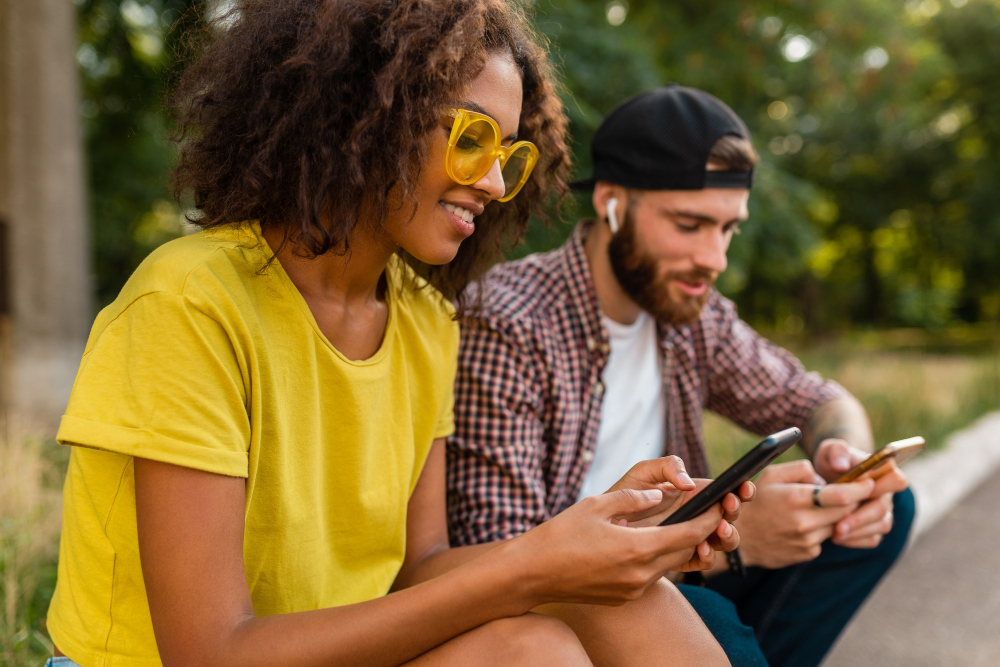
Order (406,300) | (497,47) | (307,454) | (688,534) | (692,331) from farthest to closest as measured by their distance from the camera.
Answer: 1. (692,331)
2. (406,300)
3. (497,47)
4. (307,454)
5. (688,534)

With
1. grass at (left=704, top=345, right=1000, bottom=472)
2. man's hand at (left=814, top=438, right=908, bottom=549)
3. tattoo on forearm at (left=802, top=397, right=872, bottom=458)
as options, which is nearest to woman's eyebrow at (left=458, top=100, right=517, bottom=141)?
man's hand at (left=814, top=438, right=908, bottom=549)

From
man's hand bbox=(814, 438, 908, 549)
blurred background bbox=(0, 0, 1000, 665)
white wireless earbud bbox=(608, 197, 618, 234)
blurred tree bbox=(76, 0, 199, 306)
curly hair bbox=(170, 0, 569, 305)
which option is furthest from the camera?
blurred tree bbox=(76, 0, 199, 306)

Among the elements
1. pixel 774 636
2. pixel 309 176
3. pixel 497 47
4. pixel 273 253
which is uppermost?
pixel 497 47

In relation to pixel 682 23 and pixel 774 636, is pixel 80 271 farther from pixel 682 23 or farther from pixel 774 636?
pixel 682 23

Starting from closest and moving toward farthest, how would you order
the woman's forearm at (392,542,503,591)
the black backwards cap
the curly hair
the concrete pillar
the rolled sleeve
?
1. the curly hair
2. the woman's forearm at (392,542,503,591)
3. the black backwards cap
4. the rolled sleeve
5. the concrete pillar

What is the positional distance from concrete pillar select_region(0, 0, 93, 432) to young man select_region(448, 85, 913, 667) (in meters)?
3.69

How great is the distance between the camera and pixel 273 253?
158 centimetres

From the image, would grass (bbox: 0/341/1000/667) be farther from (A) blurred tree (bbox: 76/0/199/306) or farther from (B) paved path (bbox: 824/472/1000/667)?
(A) blurred tree (bbox: 76/0/199/306)

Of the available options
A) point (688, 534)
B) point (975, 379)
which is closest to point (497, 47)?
point (688, 534)

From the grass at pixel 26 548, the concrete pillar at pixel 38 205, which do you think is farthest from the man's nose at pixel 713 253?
the concrete pillar at pixel 38 205

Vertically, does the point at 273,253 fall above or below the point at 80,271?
above

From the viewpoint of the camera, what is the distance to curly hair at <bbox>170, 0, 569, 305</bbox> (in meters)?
1.53

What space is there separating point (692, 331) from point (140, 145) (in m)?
6.35

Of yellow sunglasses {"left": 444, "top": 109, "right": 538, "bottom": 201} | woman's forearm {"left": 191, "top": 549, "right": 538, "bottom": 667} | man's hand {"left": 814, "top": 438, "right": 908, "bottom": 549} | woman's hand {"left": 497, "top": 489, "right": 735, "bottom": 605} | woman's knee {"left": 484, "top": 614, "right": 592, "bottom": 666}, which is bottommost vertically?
man's hand {"left": 814, "top": 438, "right": 908, "bottom": 549}
